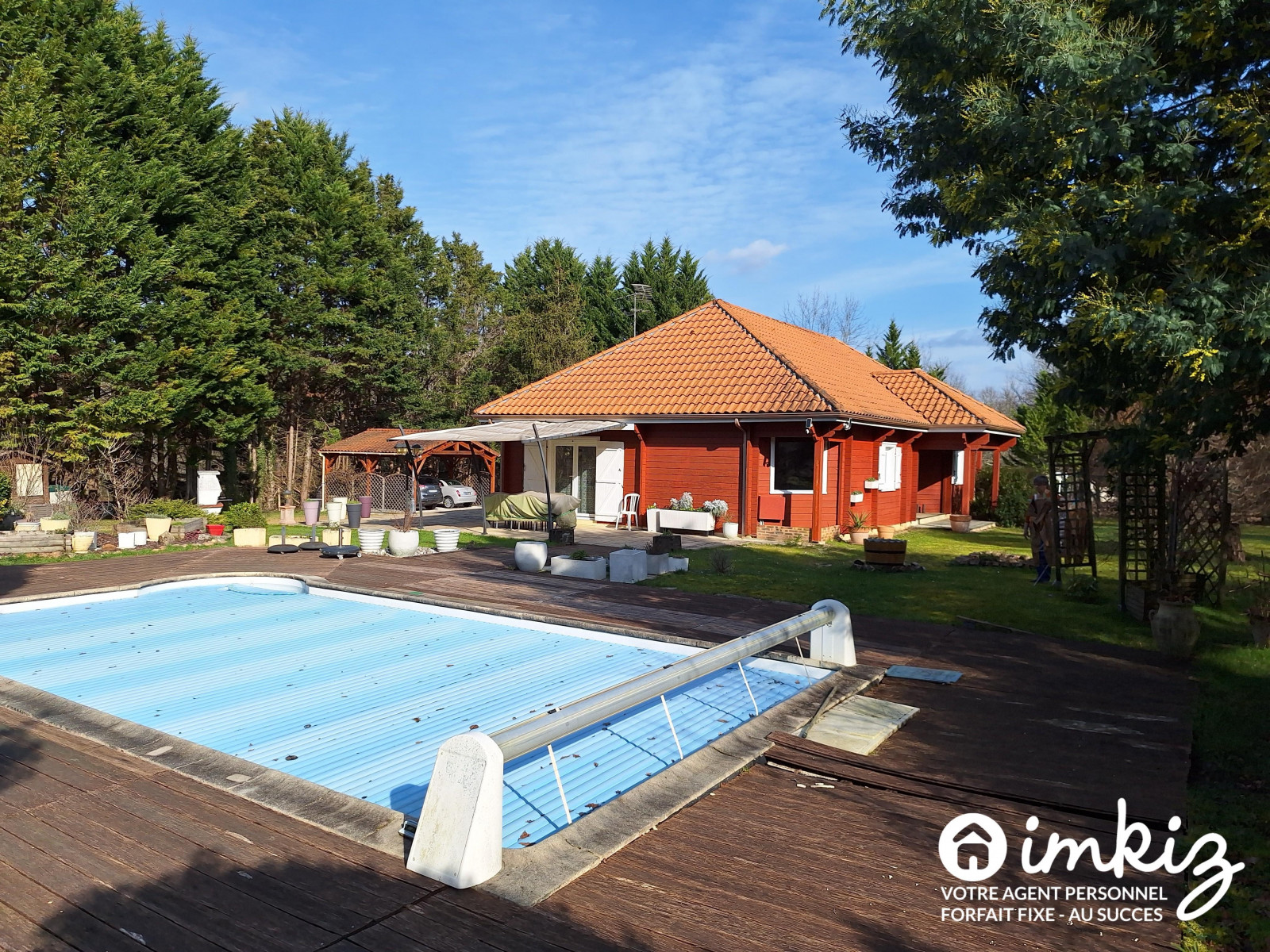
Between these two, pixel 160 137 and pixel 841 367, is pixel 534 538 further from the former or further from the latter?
pixel 160 137

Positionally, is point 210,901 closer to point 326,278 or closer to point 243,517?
point 243,517

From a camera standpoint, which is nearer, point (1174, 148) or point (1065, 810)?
point (1065, 810)

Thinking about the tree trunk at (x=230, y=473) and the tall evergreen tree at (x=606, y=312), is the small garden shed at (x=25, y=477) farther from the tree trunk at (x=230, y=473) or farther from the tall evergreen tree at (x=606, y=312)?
the tall evergreen tree at (x=606, y=312)

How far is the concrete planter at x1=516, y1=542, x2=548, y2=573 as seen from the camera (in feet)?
46.0

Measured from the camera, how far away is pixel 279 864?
375cm

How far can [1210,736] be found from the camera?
580 cm

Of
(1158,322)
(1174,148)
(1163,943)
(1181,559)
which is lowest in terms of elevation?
(1163,943)

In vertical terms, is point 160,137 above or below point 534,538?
above

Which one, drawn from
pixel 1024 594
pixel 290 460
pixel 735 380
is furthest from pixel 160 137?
pixel 1024 594

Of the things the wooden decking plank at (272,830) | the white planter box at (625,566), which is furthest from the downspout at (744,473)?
the wooden decking plank at (272,830)

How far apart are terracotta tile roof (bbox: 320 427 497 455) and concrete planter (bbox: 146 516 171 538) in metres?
11.4

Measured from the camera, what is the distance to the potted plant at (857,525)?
1948 cm

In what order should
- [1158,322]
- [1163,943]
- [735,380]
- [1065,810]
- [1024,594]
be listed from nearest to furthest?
[1163,943]
[1065,810]
[1158,322]
[1024,594]
[735,380]

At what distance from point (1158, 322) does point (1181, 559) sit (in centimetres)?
726
